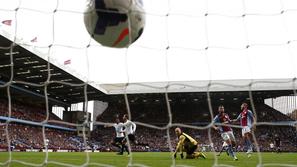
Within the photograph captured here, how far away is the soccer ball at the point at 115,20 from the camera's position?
3969 mm

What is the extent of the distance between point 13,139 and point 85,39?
786 inches

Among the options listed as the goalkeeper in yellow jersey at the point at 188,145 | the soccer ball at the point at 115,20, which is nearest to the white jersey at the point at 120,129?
the goalkeeper in yellow jersey at the point at 188,145

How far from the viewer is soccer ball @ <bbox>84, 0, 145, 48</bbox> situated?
397 centimetres

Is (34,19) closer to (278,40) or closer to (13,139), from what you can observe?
(278,40)

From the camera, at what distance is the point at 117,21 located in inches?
159

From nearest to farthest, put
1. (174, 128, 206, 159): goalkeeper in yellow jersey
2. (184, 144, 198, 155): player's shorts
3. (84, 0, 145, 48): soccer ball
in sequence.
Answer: (84, 0, 145, 48): soccer ball < (174, 128, 206, 159): goalkeeper in yellow jersey < (184, 144, 198, 155): player's shorts

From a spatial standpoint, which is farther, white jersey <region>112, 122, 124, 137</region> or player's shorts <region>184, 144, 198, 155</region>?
white jersey <region>112, 122, 124, 137</region>

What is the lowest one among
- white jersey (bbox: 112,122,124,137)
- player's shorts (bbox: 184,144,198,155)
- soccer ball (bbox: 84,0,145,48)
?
player's shorts (bbox: 184,144,198,155)

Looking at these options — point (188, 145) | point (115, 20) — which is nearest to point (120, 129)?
point (188, 145)

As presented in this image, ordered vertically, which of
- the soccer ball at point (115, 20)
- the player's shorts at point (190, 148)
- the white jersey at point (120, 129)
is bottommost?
the player's shorts at point (190, 148)

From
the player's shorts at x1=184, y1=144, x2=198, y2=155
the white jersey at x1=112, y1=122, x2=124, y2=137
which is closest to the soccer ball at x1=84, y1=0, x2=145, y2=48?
the player's shorts at x1=184, y1=144, x2=198, y2=155

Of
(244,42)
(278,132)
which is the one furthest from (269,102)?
(244,42)

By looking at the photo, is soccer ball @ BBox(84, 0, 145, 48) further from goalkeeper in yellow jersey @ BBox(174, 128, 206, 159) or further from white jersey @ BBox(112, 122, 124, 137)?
white jersey @ BBox(112, 122, 124, 137)

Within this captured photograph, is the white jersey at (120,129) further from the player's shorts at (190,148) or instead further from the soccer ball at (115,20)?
the soccer ball at (115,20)
